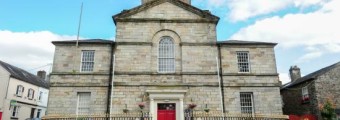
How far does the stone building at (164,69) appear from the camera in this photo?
1988 cm

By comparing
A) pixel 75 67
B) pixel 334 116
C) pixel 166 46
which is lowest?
pixel 334 116

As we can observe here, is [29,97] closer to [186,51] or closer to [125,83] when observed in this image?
[125,83]

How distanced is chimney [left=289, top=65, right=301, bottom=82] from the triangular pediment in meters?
16.4

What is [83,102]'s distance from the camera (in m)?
20.2

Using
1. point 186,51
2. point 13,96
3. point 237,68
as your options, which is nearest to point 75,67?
point 186,51

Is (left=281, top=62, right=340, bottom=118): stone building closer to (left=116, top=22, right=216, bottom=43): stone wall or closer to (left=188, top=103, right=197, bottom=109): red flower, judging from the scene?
(left=116, top=22, right=216, bottom=43): stone wall

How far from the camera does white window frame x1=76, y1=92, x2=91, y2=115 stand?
787 inches

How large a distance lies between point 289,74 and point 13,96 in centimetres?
3185

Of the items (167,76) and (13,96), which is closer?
(167,76)

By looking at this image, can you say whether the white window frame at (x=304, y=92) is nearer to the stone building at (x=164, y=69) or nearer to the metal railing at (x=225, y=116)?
the stone building at (x=164, y=69)

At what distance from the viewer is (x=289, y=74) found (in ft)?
114

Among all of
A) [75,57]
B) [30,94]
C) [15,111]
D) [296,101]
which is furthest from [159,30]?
[30,94]

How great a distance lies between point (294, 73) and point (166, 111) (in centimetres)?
2023

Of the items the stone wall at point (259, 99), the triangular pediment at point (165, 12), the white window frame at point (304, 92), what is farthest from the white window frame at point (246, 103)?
the white window frame at point (304, 92)
